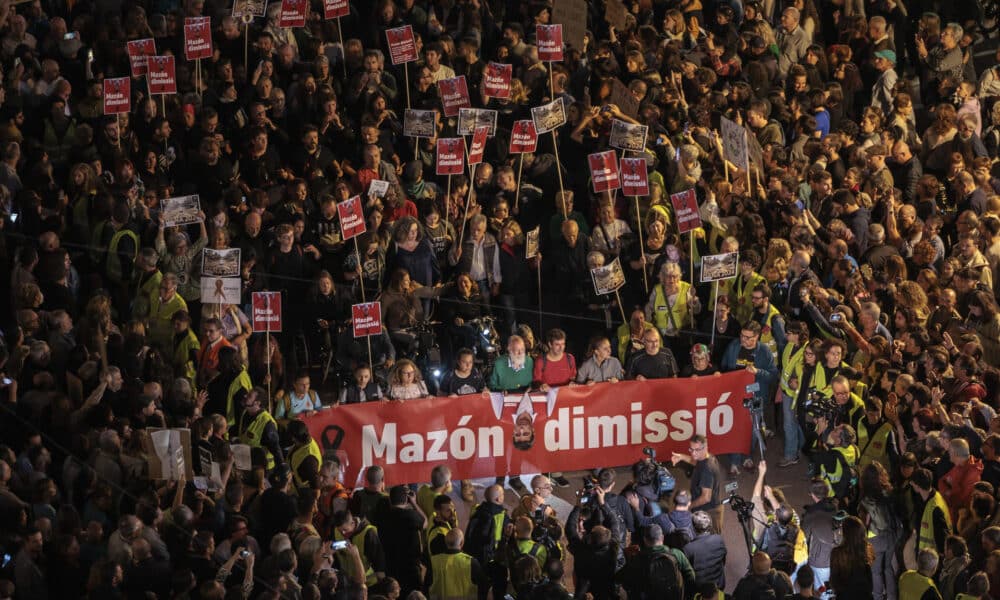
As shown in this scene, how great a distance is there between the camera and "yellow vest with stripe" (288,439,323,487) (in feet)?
52.7

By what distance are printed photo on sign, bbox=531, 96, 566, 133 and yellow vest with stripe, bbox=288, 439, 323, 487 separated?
448 centimetres

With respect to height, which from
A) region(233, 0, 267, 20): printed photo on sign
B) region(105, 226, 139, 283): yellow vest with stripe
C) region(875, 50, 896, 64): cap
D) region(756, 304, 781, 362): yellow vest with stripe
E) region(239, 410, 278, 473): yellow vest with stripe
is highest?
region(233, 0, 267, 20): printed photo on sign

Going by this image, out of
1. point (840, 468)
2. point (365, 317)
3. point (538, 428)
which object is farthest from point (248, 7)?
point (840, 468)

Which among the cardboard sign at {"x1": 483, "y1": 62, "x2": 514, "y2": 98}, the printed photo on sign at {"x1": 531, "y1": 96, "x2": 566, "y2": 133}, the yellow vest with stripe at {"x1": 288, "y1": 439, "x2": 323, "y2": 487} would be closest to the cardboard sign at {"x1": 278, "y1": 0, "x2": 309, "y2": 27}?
the cardboard sign at {"x1": 483, "y1": 62, "x2": 514, "y2": 98}

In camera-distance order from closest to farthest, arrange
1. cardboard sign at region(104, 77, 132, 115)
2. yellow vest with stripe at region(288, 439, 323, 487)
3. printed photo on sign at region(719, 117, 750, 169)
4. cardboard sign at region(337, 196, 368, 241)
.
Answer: yellow vest with stripe at region(288, 439, 323, 487) → cardboard sign at region(337, 196, 368, 241) → cardboard sign at region(104, 77, 132, 115) → printed photo on sign at region(719, 117, 750, 169)

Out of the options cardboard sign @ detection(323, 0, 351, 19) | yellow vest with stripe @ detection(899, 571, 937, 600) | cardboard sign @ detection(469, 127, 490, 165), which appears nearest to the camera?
yellow vest with stripe @ detection(899, 571, 937, 600)

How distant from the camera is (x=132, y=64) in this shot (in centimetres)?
1919

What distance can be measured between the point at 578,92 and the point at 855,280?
141 inches

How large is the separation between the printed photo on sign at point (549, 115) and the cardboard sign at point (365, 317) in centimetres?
291

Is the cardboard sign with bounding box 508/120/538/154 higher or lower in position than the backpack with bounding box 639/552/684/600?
higher

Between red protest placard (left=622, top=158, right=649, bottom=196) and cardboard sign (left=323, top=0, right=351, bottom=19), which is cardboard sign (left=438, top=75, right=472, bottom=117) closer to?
cardboard sign (left=323, top=0, right=351, bottom=19)

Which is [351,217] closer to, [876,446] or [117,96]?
[117,96]

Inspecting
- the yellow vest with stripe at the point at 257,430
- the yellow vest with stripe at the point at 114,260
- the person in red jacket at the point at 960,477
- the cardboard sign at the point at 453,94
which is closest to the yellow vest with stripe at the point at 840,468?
the person in red jacket at the point at 960,477

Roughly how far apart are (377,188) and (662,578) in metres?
5.31
